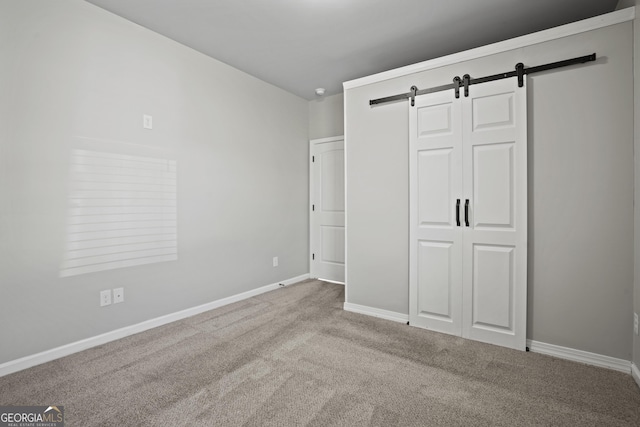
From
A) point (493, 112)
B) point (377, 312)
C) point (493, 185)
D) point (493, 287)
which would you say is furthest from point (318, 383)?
point (493, 112)

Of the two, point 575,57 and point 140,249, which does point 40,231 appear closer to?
point 140,249

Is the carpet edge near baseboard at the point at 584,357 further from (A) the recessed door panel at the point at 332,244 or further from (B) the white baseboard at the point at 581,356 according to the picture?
(A) the recessed door panel at the point at 332,244

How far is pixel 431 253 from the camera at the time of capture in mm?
2809

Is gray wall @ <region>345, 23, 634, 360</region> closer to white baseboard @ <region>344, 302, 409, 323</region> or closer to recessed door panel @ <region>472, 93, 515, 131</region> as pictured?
recessed door panel @ <region>472, 93, 515, 131</region>

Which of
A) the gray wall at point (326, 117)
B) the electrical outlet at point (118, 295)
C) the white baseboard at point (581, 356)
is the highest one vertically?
the gray wall at point (326, 117)

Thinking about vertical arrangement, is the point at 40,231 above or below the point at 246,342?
above

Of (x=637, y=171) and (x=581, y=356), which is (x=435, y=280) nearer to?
(x=581, y=356)

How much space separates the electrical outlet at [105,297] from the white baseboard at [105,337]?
0.82ft

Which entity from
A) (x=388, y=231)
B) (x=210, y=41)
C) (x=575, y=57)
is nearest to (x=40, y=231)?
(x=210, y=41)

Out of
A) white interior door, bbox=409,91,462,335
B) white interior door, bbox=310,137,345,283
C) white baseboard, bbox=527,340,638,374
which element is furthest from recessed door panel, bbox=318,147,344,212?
white baseboard, bbox=527,340,638,374

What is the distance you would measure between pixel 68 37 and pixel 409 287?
3479 millimetres

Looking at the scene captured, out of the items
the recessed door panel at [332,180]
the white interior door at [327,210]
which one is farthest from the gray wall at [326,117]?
the recessed door panel at [332,180]

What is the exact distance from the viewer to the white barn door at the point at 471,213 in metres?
2.41

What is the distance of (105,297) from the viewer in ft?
8.33
